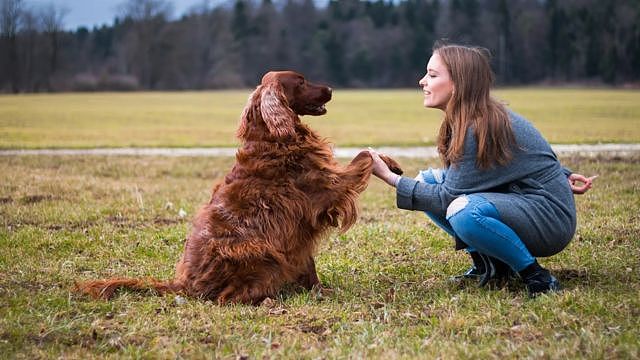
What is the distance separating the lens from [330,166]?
545 centimetres

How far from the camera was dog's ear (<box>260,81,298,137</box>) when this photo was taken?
530cm

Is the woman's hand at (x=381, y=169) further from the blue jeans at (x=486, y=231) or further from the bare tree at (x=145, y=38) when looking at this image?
the bare tree at (x=145, y=38)

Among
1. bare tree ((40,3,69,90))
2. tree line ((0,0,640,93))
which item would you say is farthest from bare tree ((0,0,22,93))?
tree line ((0,0,640,93))

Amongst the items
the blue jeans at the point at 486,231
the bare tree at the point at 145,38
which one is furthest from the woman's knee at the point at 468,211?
the bare tree at the point at 145,38

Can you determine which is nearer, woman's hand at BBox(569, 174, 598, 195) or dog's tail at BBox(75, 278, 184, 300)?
dog's tail at BBox(75, 278, 184, 300)

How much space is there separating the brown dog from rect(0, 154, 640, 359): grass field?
19 centimetres

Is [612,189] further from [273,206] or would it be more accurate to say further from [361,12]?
[361,12]

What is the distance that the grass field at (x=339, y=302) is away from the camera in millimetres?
4102

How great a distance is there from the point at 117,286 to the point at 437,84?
2732 millimetres

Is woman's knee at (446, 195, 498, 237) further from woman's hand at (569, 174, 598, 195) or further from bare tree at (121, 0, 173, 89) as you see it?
bare tree at (121, 0, 173, 89)

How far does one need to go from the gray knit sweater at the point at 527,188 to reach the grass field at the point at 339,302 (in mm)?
426

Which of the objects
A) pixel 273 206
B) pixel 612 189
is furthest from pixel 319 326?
pixel 612 189

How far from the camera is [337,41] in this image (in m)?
108

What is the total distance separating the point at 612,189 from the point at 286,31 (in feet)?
340
